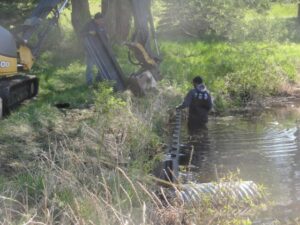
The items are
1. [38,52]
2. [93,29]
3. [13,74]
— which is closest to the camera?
[13,74]

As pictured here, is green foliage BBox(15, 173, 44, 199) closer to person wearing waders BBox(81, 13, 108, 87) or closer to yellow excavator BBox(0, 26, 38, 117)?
yellow excavator BBox(0, 26, 38, 117)

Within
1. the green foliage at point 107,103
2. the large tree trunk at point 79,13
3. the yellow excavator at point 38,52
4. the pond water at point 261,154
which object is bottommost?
the pond water at point 261,154

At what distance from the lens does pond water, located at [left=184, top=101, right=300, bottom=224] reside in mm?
9320

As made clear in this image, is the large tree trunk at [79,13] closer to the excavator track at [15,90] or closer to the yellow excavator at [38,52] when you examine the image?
the yellow excavator at [38,52]

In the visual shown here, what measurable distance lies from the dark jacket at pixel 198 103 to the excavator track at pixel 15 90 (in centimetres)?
334

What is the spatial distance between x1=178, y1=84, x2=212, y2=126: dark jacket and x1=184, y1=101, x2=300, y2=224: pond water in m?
0.42

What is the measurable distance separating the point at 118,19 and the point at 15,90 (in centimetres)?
937

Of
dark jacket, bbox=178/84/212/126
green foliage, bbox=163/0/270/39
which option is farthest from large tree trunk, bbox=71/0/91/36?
dark jacket, bbox=178/84/212/126

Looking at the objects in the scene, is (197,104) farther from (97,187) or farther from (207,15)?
(207,15)

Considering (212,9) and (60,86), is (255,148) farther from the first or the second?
(212,9)

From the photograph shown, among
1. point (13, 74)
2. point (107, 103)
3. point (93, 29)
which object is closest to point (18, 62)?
point (13, 74)

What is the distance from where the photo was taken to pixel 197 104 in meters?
14.1

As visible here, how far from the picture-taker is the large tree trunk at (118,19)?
22078mm

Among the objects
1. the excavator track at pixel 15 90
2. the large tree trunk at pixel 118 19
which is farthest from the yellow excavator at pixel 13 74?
the large tree trunk at pixel 118 19
